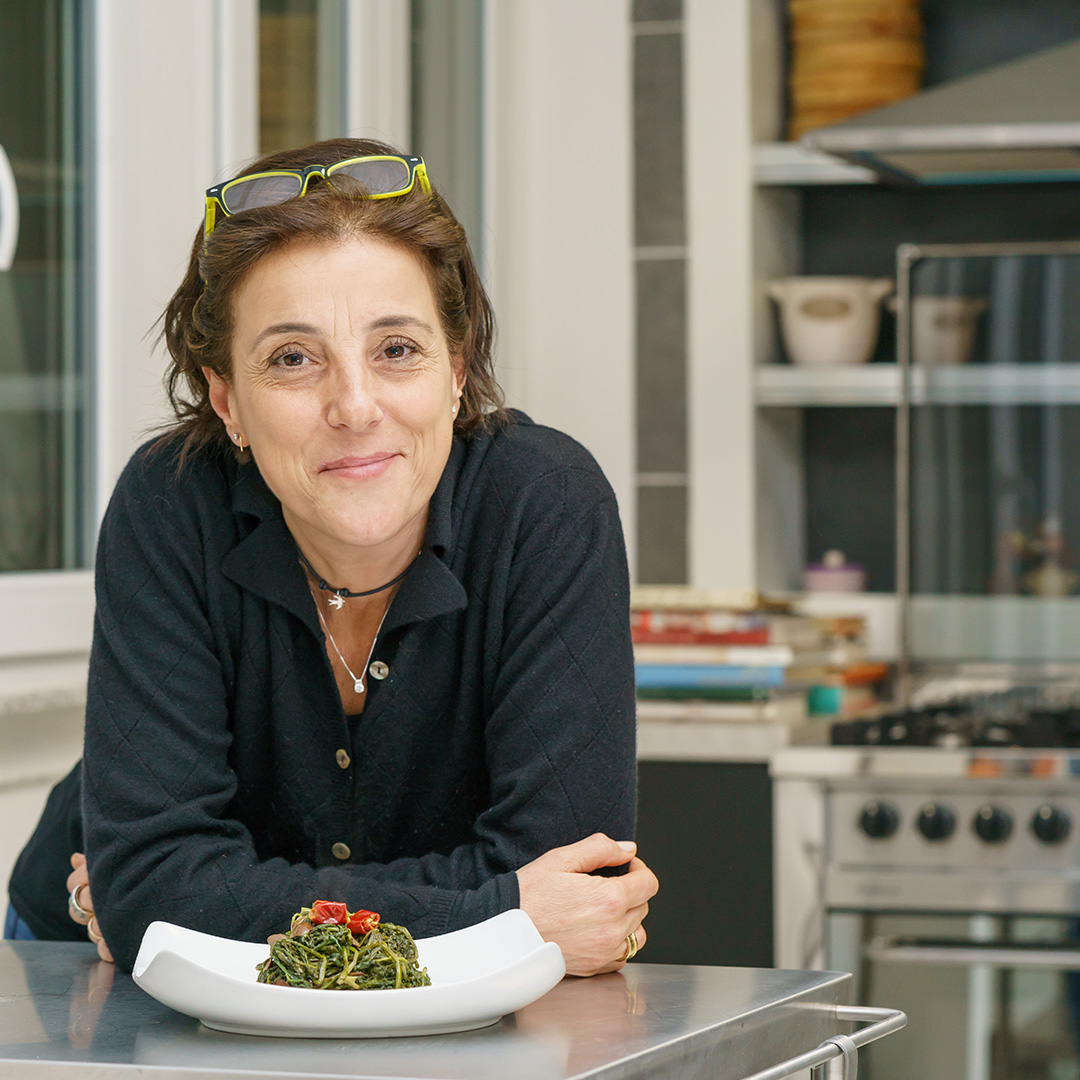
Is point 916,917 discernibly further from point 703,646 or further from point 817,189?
point 817,189

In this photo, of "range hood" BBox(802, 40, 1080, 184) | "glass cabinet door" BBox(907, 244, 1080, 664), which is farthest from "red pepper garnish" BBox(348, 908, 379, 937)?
"glass cabinet door" BBox(907, 244, 1080, 664)

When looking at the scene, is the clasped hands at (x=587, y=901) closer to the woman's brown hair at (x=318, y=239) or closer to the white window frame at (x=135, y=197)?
the woman's brown hair at (x=318, y=239)

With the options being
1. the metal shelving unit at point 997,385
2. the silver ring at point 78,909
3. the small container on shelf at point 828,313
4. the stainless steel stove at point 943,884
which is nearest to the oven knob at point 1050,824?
the stainless steel stove at point 943,884

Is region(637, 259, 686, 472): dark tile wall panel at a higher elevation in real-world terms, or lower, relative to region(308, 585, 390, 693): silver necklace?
higher

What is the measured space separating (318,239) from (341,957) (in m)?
0.54

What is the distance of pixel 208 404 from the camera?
1.38 meters

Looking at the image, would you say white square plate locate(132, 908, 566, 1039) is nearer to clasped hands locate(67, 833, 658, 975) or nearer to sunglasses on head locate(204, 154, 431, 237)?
clasped hands locate(67, 833, 658, 975)

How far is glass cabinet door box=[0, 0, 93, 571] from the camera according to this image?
197cm

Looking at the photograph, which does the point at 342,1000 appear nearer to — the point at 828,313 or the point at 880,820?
the point at 880,820

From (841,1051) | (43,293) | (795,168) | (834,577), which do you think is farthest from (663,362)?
(841,1051)

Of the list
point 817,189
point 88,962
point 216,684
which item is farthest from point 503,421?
point 817,189

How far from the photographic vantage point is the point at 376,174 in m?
1.26

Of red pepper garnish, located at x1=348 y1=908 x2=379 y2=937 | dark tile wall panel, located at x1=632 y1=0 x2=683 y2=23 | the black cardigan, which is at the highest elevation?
dark tile wall panel, located at x1=632 y1=0 x2=683 y2=23

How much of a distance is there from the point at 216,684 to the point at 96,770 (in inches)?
4.4
